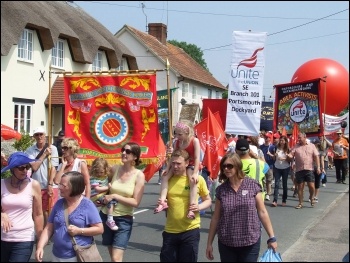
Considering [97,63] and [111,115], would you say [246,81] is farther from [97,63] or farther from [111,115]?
[97,63]

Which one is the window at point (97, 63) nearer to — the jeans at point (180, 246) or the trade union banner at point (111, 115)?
the trade union banner at point (111, 115)

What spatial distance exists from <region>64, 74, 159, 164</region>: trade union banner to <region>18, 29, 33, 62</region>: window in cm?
1693

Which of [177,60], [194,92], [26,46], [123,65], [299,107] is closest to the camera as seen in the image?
[299,107]

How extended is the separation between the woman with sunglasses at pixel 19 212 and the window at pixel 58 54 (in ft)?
68.9

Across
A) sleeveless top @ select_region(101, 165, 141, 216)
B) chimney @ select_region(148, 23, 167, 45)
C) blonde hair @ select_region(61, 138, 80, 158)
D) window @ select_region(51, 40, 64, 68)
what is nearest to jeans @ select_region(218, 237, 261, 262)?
sleeveless top @ select_region(101, 165, 141, 216)

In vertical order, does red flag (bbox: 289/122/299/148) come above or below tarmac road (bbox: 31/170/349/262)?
above

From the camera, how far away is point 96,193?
659 cm

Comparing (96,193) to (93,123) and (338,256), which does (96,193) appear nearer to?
(93,123)

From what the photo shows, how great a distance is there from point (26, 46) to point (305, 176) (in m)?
14.4

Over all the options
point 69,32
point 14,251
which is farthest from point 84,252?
point 69,32

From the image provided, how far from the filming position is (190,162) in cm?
626

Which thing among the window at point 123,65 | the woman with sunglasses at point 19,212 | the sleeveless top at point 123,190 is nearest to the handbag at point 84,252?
the woman with sunglasses at point 19,212

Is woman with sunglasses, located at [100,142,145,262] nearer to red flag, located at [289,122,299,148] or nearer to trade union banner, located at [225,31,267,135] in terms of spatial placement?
trade union banner, located at [225,31,267,135]

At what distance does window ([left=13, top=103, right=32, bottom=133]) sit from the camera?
23.1 meters
